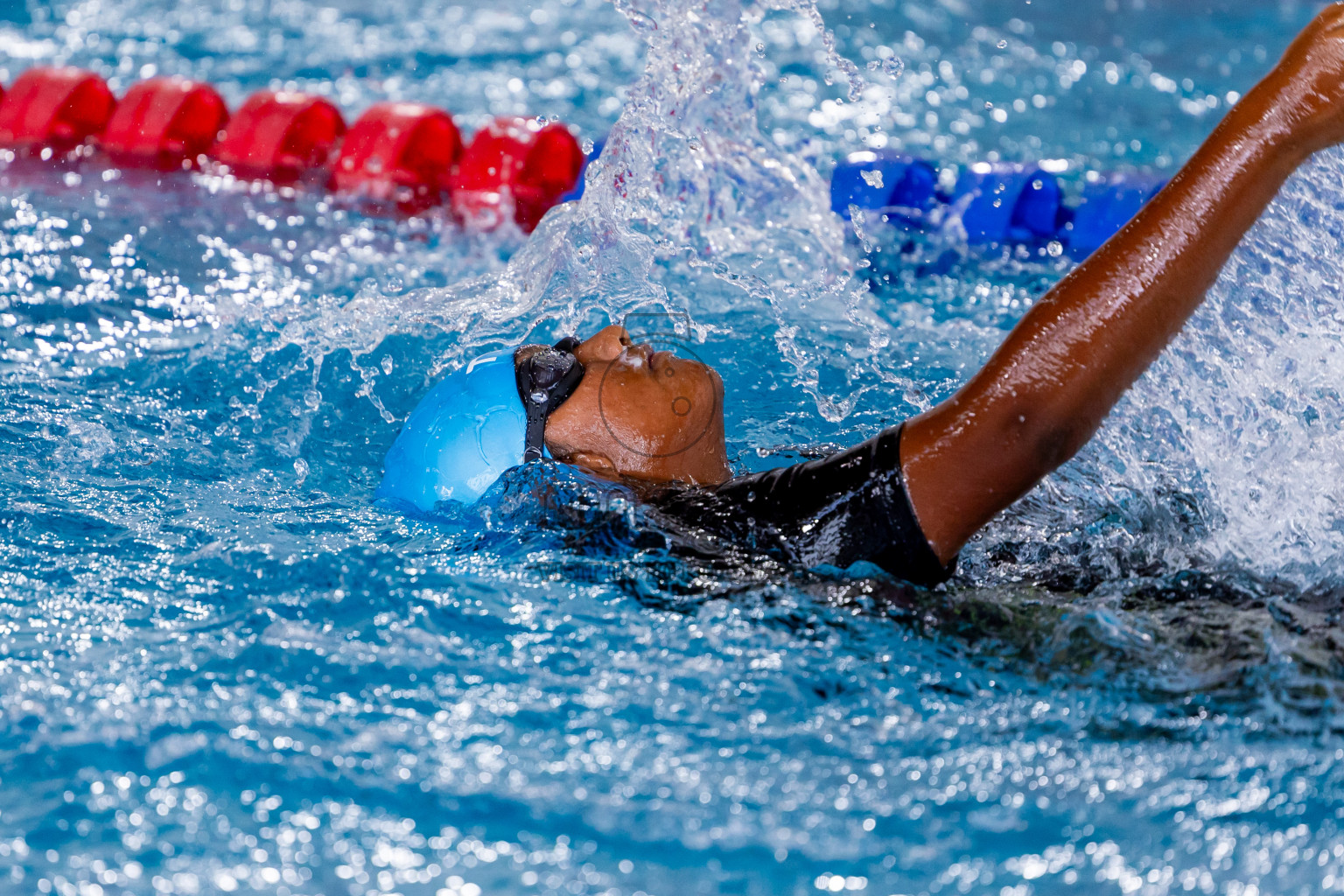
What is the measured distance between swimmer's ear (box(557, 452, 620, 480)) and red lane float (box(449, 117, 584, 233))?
8.82ft

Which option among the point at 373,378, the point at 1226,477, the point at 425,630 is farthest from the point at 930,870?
the point at 373,378

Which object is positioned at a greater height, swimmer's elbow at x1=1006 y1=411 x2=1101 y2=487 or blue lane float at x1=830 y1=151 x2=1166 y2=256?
blue lane float at x1=830 y1=151 x2=1166 y2=256

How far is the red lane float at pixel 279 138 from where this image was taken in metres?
5.11

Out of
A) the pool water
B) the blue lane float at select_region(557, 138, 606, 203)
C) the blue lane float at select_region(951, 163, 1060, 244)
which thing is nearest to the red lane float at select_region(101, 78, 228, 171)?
the pool water

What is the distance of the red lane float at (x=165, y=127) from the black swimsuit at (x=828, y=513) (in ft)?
12.5

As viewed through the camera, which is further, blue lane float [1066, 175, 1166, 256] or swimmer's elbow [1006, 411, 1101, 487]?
blue lane float [1066, 175, 1166, 256]

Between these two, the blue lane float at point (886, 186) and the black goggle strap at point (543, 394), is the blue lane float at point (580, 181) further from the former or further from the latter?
the black goggle strap at point (543, 394)

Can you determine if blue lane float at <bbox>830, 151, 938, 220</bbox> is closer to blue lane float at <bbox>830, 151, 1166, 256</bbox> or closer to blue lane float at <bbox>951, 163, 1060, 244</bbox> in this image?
blue lane float at <bbox>830, 151, 1166, 256</bbox>

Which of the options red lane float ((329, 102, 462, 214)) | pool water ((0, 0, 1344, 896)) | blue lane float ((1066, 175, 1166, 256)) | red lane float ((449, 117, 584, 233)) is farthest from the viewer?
red lane float ((329, 102, 462, 214))

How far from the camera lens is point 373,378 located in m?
3.35

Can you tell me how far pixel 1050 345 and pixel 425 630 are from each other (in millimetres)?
1138

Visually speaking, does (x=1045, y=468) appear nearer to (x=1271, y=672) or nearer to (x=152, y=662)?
(x=1271, y=672)

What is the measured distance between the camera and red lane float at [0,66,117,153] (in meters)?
5.27

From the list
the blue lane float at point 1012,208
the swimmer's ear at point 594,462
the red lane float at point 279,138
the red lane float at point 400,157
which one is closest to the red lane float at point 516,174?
the red lane float at point 400,157
